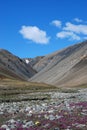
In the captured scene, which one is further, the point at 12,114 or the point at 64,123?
the point at 12,114

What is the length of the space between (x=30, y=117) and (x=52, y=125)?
176 inches

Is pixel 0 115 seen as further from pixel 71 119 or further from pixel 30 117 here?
pixel 71 119

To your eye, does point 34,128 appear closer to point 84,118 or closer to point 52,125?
point 52,125

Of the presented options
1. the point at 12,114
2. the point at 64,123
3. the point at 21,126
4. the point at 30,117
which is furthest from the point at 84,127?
the point at 12,114

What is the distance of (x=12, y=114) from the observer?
98.0 ft

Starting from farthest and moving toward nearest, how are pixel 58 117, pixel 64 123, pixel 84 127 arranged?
pixel 58 117 < pixel 64 123 < pixel 84 127

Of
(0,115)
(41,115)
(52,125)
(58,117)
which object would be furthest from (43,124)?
(0,115)

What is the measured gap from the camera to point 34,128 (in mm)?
21891

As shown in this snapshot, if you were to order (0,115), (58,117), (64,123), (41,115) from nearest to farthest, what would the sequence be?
(64,123) < (58,117) < (41,115) < (0,115)

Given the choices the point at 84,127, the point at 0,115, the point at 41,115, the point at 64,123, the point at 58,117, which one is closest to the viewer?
the point at 84,127

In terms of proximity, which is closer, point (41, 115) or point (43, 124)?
point (43, 124)

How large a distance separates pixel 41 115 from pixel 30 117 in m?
0.89

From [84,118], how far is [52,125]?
9.06ft

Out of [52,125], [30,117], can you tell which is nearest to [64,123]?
[52,125]
